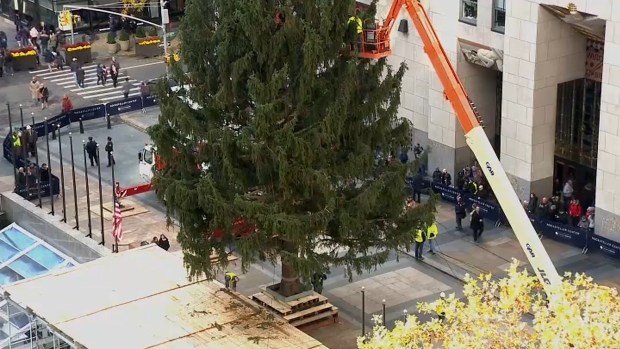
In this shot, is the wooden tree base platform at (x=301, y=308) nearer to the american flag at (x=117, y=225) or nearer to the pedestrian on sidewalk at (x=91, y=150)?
the american flag at (x=117, y=225)

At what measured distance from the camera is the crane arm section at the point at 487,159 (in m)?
40.5

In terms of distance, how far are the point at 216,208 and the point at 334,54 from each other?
597 cm

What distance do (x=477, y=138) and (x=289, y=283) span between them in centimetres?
830

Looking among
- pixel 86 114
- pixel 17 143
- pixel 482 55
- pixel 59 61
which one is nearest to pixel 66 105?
pixel 86 114

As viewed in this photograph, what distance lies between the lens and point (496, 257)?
51656 mm

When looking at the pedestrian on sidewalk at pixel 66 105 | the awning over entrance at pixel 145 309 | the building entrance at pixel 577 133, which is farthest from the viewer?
the pedestrian on sidewalk at pixel 66 105

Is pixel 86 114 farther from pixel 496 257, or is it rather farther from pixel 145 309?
pixel 145 309

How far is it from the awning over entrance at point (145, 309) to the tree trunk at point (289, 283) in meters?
3.12

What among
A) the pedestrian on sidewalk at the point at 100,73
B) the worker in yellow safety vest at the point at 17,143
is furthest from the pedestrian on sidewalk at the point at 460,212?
the pedestrian on sidewalk at the point at 100,73

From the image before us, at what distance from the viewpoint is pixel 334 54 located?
4091 cm

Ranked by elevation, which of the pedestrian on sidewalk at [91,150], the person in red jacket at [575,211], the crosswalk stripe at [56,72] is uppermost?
the crosswalk stripe at [56,72]

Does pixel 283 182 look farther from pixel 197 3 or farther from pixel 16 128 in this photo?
pixel 16 128

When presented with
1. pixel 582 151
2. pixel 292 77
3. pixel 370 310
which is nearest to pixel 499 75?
pixel 582 151

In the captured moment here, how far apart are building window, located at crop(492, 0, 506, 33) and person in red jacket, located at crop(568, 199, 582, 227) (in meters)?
7.75
